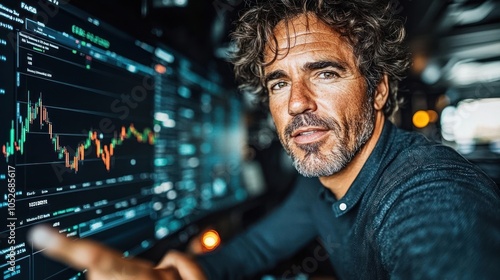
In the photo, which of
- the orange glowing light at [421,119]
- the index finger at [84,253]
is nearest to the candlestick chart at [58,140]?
the index finger at [84,253]

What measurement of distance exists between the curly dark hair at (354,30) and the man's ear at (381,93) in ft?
0.09

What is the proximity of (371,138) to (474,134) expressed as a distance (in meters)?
2.13

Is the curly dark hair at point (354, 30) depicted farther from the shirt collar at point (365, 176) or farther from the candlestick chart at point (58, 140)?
the candlestick chart at point (58, 140)

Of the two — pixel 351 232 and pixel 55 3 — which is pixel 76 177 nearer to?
pixel 55 3

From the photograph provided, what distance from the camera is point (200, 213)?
161 centimetres

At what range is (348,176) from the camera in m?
1.07

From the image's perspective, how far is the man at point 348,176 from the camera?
554 mm

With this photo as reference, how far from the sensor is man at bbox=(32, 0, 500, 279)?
554 mm

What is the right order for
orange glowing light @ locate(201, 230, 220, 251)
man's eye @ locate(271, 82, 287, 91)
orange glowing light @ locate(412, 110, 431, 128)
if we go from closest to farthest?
man's eye @ locate(271, 82, 287, 91), orange glowing light @ locate(201, 230, 220, 251), orange glowing light @ locate(412, 110, 431, 128)

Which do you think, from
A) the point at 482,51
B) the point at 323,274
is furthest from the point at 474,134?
the point at 323,274

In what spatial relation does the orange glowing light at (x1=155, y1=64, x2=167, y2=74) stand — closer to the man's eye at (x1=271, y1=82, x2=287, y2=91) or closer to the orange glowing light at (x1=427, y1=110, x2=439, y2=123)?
the man's eye at (x1=271, y1=82, x2=287, y2=91)

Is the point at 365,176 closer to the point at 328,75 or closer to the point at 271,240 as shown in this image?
the point at 328,75

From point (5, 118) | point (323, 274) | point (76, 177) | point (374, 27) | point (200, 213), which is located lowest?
point (323, 274)

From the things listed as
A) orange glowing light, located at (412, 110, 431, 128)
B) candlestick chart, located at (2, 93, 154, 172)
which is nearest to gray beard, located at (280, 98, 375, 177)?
candlestick chart, located at (2, 93, 154, 172)
